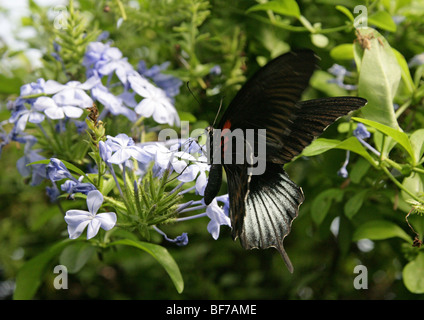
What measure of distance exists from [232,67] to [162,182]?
2.02 ft

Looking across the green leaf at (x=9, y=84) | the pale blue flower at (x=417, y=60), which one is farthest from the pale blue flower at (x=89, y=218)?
the pale blue flower at (x=417, y=60)

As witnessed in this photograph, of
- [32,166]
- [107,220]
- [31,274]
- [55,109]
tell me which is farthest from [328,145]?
[31,274]

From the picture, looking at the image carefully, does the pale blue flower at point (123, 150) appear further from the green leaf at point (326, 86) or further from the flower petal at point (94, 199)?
the green leaf at point (326, 86)

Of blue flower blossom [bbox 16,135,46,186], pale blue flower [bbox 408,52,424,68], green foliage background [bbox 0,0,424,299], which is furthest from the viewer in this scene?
pale blue flower [bbox 408,52,424,68]

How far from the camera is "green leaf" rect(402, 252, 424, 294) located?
1.12 metres

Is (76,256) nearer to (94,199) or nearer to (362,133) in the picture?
(94,199)

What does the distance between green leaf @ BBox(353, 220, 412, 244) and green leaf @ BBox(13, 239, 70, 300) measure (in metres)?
0.77

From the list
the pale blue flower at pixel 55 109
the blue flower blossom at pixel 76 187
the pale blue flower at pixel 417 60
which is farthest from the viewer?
the pale blue flower at pixel 417 60

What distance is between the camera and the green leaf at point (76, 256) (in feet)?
3.74

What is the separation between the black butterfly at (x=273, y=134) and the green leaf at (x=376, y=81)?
0.45 ft

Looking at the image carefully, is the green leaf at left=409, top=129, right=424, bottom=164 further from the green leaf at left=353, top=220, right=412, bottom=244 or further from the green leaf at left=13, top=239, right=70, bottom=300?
the green leaf at left=13, top=239, right=70, bottom=300

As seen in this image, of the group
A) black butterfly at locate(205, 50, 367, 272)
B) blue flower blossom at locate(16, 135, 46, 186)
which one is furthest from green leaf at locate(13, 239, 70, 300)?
black butterfly at locate(205, 50, 367, 272)

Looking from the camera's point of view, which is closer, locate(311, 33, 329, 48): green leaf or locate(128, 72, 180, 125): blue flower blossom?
locate(128, 72, 180, 125): blue flower blossom
